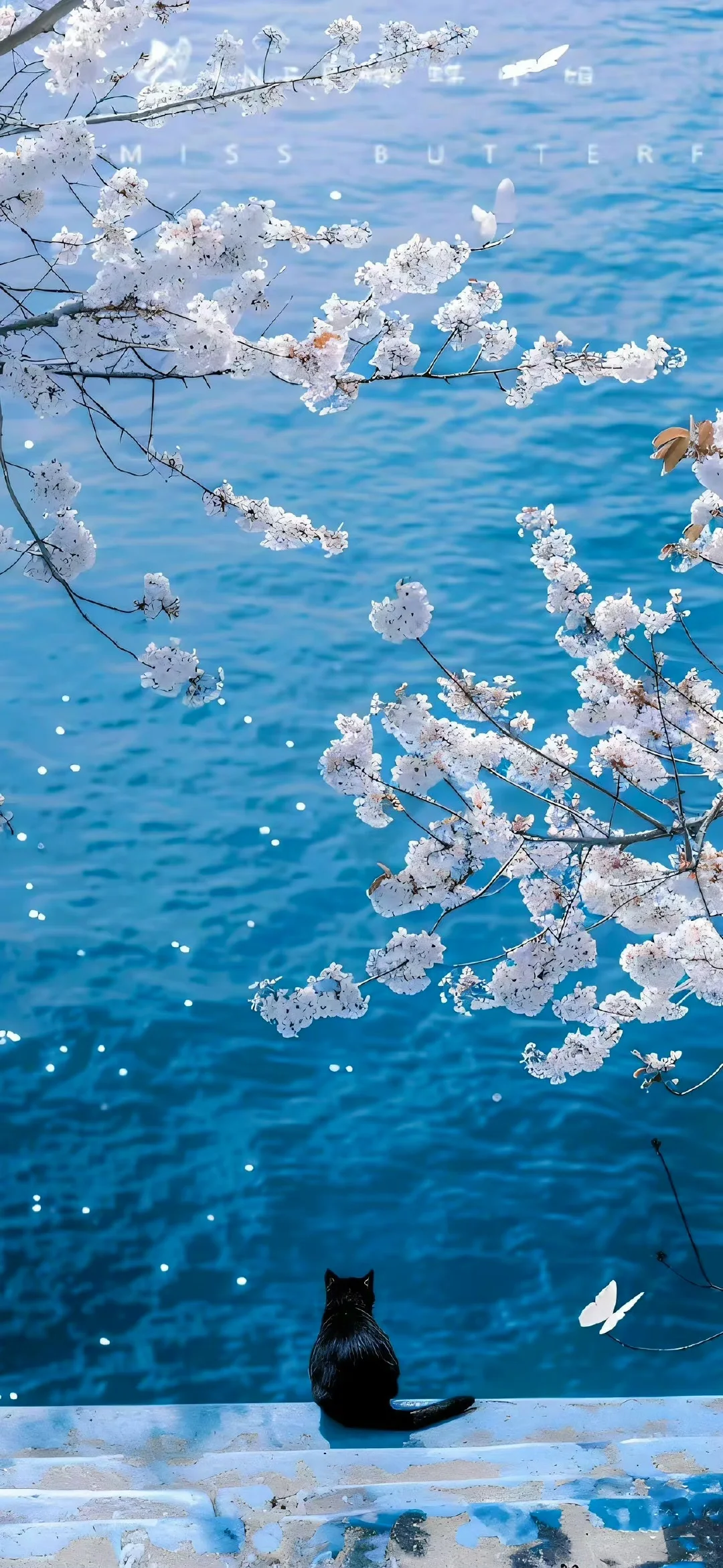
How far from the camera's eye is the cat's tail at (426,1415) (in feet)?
8.57

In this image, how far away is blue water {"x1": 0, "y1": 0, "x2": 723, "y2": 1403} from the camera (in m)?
3.29

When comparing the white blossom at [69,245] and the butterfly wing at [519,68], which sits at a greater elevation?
the butterfly wing at [519,68]

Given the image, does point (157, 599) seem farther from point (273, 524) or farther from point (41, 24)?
point (41, 24)

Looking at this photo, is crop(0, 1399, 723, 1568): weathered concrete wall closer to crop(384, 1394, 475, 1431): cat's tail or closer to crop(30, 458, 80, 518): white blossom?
crop(384, 1394, 475, 1431): cat's tail

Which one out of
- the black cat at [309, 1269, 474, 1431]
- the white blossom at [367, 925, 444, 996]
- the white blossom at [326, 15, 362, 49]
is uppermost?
the white blossom at [326, 15, 362, 49]

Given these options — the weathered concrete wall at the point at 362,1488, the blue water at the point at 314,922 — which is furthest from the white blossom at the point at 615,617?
the blue water at the point at 314,922

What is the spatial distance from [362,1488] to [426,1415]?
0.46m

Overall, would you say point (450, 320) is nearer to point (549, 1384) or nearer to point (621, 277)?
point (549, 1384)

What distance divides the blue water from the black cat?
42 centimetres

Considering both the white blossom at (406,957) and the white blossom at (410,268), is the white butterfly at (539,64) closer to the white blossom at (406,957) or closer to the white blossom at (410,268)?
the white blossom at (410,268)

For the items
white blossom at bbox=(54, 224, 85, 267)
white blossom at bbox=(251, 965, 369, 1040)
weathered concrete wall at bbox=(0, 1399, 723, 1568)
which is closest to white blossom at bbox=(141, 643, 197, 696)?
white blossom at bbox=(251, 965, 369, 1040)

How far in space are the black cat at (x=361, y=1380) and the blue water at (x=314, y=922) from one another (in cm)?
42

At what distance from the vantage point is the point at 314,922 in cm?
461

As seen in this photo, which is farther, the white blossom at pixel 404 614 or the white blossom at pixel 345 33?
the white blossom at pixel 345 33
